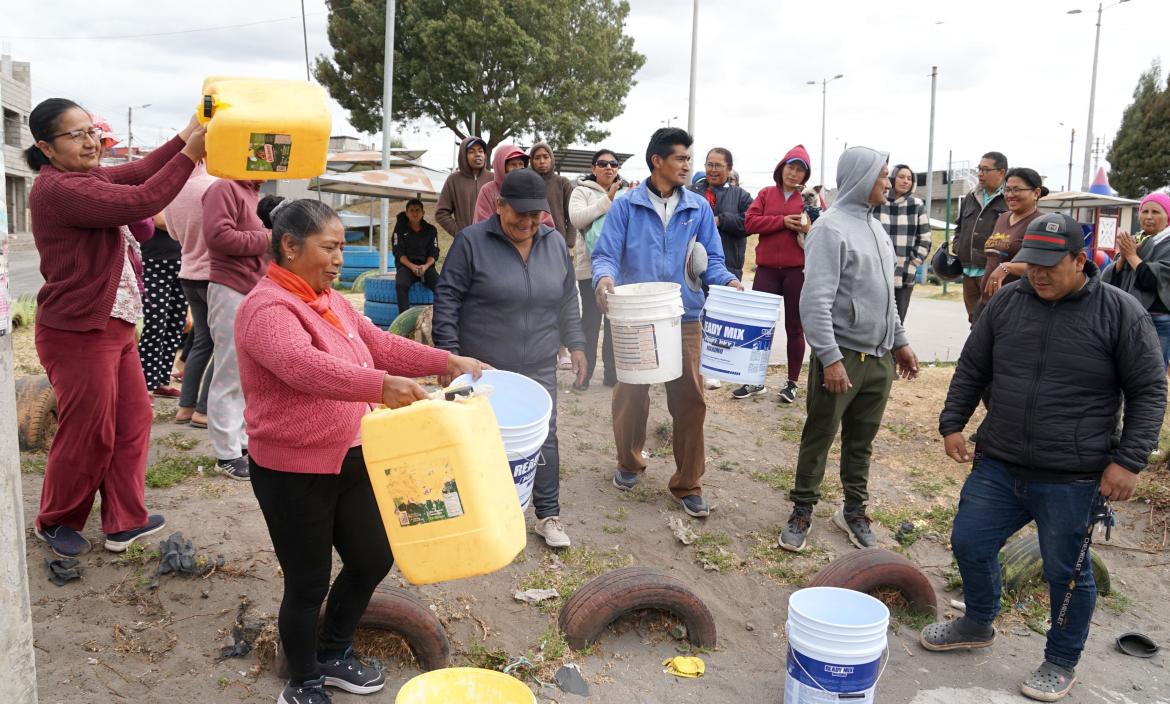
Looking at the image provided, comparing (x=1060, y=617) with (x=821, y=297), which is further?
(x=821, y=297)

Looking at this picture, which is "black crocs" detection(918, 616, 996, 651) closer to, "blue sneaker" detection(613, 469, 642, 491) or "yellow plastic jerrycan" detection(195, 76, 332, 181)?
"blue sneaker" detection(613, 469, 642, 491)

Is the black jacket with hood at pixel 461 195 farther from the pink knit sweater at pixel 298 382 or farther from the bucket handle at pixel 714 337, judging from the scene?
the pink knit sweater at pixel 298 382

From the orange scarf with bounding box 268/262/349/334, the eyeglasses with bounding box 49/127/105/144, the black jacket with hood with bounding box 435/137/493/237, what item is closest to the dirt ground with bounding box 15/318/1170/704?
the orange scarf with bounding box 268/262/349/334

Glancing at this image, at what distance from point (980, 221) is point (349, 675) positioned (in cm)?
560

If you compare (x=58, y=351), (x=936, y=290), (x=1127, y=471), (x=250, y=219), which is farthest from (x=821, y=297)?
(x=936, y=290)

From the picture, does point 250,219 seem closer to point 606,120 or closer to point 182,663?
Answer: point 182,663

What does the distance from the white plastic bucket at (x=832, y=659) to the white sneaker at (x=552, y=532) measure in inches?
61.1

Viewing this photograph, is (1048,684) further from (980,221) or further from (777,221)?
(777,221)

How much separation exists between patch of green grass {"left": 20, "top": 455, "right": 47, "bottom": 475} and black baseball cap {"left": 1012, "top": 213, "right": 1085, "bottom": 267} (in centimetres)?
553

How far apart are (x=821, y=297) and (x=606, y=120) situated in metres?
26.9

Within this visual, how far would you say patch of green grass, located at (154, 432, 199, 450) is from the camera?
5.56m

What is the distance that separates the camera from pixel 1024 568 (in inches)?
178

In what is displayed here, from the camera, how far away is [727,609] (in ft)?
13.9

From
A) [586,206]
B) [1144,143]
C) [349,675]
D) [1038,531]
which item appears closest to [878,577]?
[1038,531]
